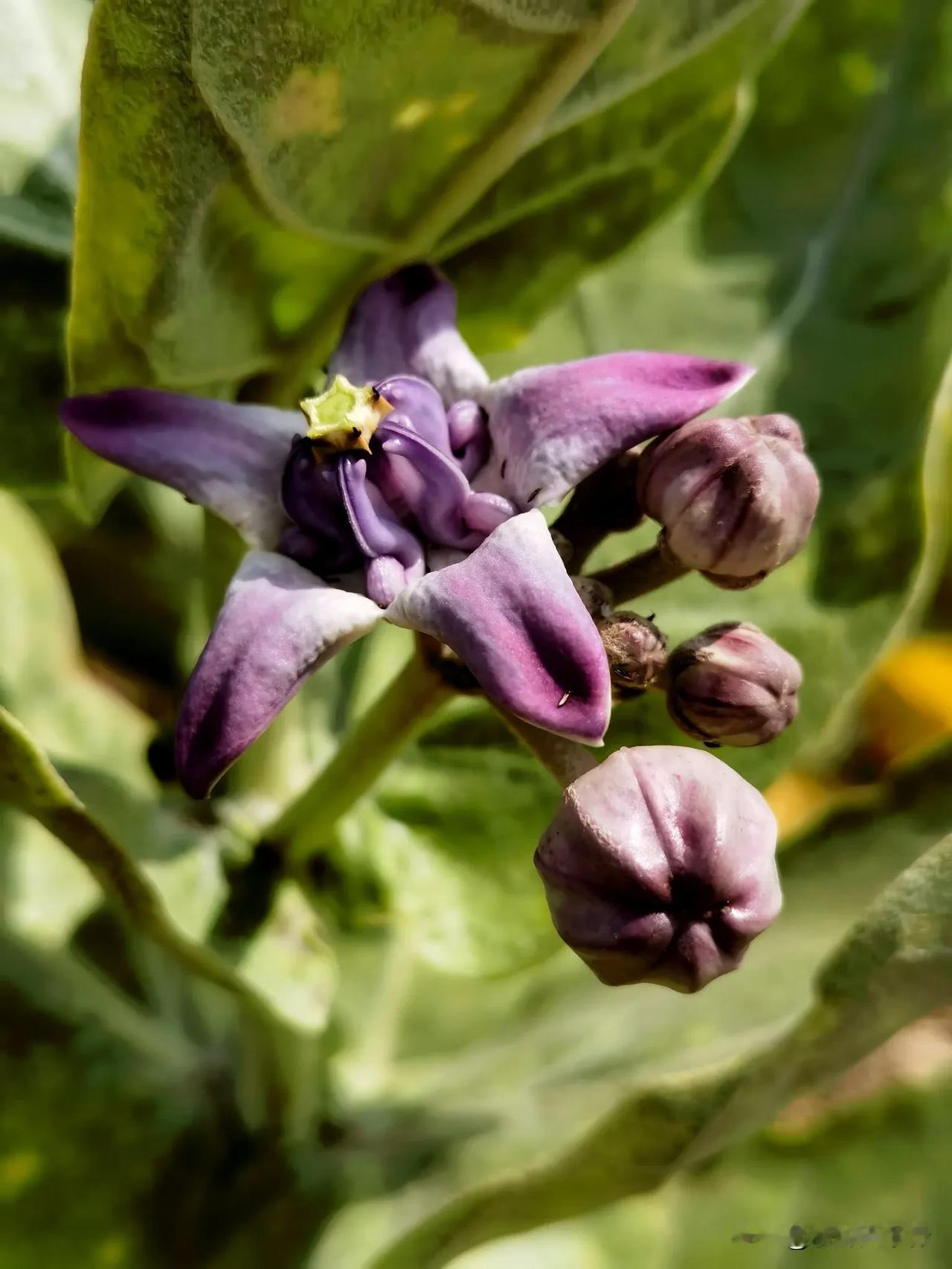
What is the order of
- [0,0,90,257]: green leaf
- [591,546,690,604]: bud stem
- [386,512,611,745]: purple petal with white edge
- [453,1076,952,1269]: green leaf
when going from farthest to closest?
[453,1076,952,1269]: green leaf, [0,0,90,257]: green leaf, [591,546,690,604]: bud stem, [386,512,611,745]: purple petal with white edge

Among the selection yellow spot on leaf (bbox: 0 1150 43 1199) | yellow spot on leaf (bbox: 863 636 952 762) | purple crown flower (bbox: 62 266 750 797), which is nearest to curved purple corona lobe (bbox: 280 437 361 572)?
purple crown flower (bbox: 62 266 750 797)

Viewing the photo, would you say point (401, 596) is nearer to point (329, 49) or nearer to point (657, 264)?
point (329, 49)

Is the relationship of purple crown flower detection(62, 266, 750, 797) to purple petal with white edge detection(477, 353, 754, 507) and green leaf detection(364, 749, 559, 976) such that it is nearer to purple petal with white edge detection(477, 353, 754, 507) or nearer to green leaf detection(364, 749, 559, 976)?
purple petal with white edge detection(477, 353, 754, 507)

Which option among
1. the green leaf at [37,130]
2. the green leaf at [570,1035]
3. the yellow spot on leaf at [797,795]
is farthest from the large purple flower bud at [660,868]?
the yellow spot on leaf at [797,795]

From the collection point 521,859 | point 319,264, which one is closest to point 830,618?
point 521,859

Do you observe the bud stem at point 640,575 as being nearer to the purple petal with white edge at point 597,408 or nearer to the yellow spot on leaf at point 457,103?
the purple petal with white edge at point 597,408

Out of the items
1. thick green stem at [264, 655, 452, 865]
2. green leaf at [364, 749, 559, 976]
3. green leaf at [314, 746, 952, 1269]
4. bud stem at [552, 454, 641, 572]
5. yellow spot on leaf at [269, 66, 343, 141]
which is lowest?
green leaf at [314, 746, 952, 1269]
